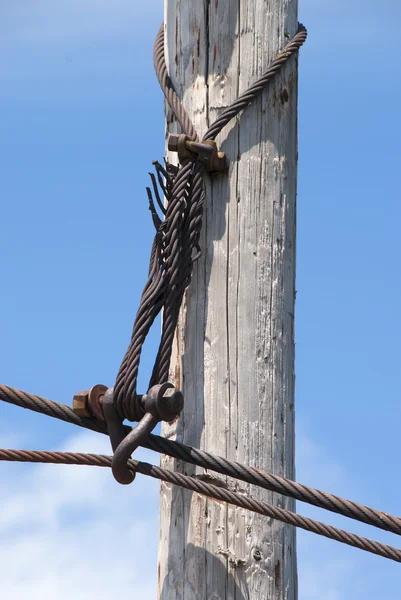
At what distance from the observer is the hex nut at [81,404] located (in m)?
2.90

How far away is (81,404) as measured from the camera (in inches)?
114

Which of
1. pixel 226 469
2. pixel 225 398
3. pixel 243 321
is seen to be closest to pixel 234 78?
pixel 243 321

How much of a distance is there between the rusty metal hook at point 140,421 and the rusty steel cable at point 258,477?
34 millimetres

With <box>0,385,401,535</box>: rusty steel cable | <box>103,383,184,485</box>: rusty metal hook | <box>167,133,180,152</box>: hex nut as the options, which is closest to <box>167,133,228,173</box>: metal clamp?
<box>167,133,180,152</box>: hex nut

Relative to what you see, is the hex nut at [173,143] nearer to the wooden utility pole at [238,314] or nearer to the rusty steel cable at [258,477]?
the wooden utility pole at [238,314]

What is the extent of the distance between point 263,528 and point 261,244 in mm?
758

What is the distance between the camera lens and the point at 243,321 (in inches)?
121

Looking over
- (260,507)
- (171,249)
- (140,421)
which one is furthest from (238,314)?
(260,507)

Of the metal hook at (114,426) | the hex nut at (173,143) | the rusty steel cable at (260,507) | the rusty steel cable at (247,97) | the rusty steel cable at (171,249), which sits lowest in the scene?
the rusty steel cable at (260,507)

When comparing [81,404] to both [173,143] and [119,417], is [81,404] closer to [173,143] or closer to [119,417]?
[119,417]

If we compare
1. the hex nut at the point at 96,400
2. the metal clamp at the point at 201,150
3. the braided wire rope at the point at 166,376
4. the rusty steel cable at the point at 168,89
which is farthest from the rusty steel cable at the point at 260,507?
the rusty steel cable at the point at 168,89

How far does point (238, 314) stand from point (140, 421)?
420 millimetres

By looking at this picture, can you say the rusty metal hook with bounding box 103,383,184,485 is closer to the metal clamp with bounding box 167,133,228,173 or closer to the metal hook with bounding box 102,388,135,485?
the metal hook with bounding box 102,388,135,485

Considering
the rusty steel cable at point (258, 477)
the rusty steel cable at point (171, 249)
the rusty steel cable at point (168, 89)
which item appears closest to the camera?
the rusty steel cable at point (258, 477)
